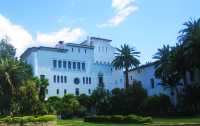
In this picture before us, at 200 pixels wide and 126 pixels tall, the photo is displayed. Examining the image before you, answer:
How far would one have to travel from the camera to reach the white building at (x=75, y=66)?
87.2 m

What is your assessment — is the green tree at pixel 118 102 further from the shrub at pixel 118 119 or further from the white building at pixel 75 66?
the shrub at pixel 118 119

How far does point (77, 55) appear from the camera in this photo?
303 feet

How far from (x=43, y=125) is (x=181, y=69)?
32.2 metres

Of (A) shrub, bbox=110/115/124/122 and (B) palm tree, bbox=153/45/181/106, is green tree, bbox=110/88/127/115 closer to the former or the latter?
(B) palm tree, bbox=153/45/181/106

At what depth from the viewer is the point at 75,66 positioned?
303 feet

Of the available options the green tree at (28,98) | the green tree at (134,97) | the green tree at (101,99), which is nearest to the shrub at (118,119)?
the green tree at (28,98)

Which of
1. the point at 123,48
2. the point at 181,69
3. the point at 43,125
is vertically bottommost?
the point at 43,125

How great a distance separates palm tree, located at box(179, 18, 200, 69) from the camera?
2468 inches

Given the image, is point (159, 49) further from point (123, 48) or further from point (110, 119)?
point (110, 119)

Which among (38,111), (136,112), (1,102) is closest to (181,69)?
(136,112)

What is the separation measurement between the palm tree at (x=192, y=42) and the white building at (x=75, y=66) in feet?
109

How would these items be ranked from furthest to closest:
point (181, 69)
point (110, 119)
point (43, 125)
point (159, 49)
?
point (159, 49) < point (181, 69) < point (110, 119) < point (43, 125)

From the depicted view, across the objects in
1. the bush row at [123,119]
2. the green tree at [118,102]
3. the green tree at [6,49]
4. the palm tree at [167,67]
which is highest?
the green tree at [6,49]

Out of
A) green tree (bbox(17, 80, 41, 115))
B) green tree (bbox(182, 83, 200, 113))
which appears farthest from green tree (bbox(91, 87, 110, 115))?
green tree (bbox(17, 80, 41, 115))
